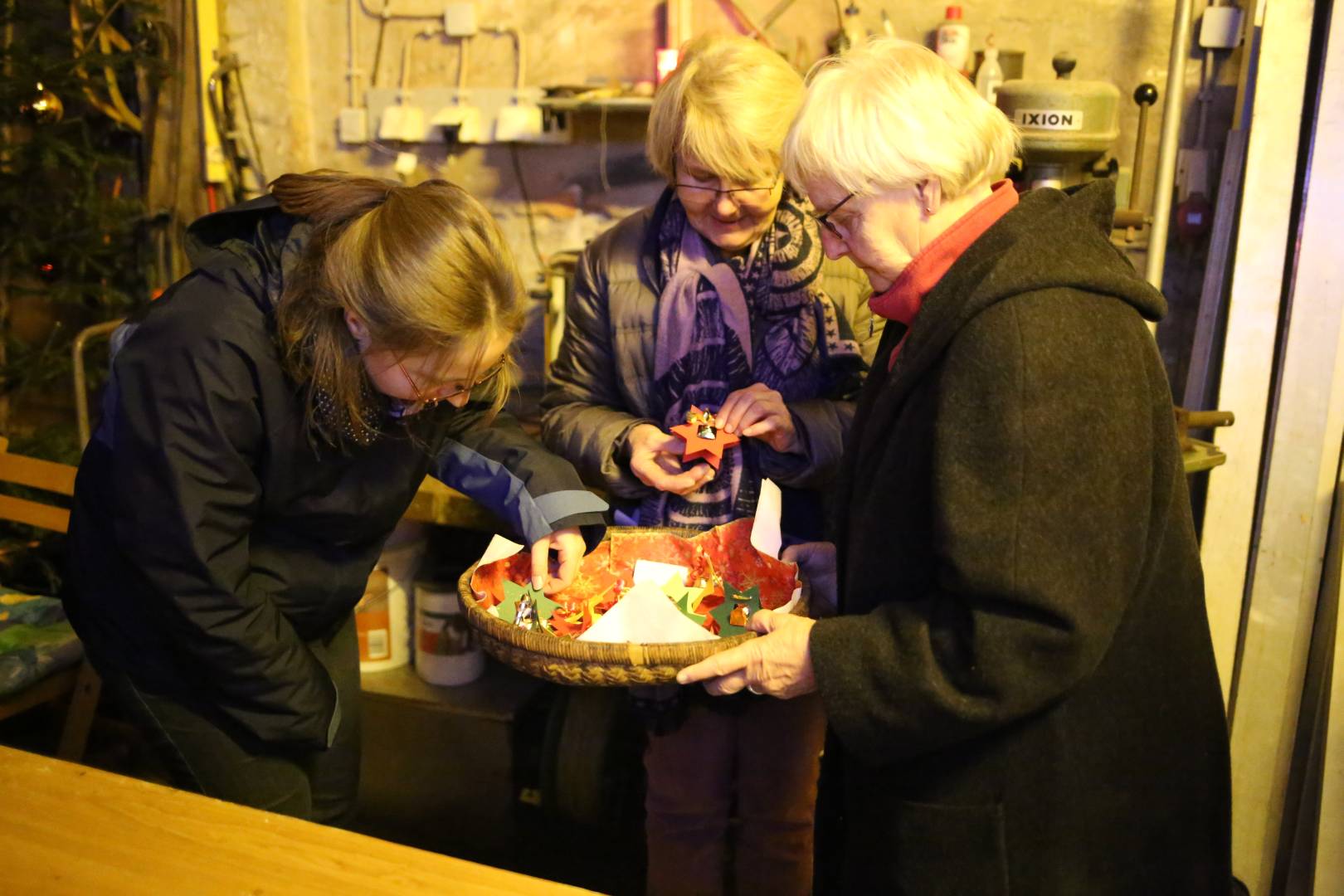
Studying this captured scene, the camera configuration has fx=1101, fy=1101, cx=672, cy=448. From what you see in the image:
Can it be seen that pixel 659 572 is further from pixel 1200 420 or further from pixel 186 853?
pixel 1200 420

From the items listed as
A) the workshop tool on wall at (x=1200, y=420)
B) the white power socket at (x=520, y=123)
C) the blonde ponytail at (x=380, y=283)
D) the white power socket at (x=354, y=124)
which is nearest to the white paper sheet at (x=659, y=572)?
the blonde ponytail at (x=380, y=283)

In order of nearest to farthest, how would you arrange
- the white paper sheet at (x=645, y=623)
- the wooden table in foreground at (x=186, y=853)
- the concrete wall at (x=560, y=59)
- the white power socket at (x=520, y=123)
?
the wooden table in foreground at (x=186, y=853), the white paper sheet at (x=645, y=623), the concrete wall at (x=560, y=59), the white power socket at (x=520, y=123)

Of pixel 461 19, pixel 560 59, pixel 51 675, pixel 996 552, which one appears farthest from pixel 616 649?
pixel 461 19

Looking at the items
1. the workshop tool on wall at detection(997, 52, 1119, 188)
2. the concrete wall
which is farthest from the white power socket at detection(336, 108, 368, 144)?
the workshop tool on wall at detection(997, 52, 1119, 188)

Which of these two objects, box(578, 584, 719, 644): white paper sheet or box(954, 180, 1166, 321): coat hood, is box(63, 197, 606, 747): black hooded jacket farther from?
box(954, 180, 1166, 321): coat hood

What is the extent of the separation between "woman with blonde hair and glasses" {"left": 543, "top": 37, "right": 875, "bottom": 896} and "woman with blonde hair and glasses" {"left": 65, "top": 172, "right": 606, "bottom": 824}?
348 millimetres

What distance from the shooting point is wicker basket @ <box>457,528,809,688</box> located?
5.00 feet

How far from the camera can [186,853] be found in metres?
1.39

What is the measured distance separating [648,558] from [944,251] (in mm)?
837

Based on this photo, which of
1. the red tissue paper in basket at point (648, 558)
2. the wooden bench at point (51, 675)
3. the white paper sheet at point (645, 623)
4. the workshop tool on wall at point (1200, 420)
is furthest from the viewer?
the wooden bench at point (51, 675)

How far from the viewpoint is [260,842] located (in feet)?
4.65

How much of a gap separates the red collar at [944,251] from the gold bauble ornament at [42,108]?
309cm

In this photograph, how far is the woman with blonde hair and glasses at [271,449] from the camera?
146 cm

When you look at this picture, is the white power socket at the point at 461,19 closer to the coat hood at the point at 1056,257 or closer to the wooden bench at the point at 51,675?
the wooden bench at the point at 51,675
